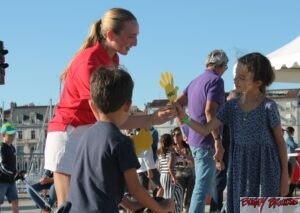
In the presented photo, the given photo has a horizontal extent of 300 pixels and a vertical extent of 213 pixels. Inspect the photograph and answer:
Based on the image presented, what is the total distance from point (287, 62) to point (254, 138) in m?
4.36

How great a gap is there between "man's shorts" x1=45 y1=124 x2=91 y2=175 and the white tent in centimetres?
558

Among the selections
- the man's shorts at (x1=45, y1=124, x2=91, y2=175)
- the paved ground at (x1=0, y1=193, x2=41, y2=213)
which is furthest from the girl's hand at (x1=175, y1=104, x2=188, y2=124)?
the paved ground at (x1=0, y1=193, x2=41, y2=213)

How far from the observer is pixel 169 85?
4.65 metres

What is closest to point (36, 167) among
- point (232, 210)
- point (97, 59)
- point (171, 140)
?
point (171, 140)

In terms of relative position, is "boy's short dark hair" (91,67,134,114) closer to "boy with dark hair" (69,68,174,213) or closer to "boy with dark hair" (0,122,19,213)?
"boy with dark hair" (69,68,174,213)

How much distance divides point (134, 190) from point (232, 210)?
2.40 metres

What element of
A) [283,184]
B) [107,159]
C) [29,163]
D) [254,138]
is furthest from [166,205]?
[29,163]

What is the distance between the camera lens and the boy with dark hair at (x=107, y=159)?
3.34m

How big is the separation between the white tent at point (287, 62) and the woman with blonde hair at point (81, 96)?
529 centimetres

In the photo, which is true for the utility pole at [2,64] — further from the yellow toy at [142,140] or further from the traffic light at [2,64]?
the yellow toy at [142,140]

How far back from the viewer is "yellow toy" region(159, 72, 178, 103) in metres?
4.61

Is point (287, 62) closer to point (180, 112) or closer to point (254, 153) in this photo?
point (254, 153)

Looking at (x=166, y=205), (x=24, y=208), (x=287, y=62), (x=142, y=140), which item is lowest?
(x=24, y=208)

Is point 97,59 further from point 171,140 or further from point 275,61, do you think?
point 171,140
